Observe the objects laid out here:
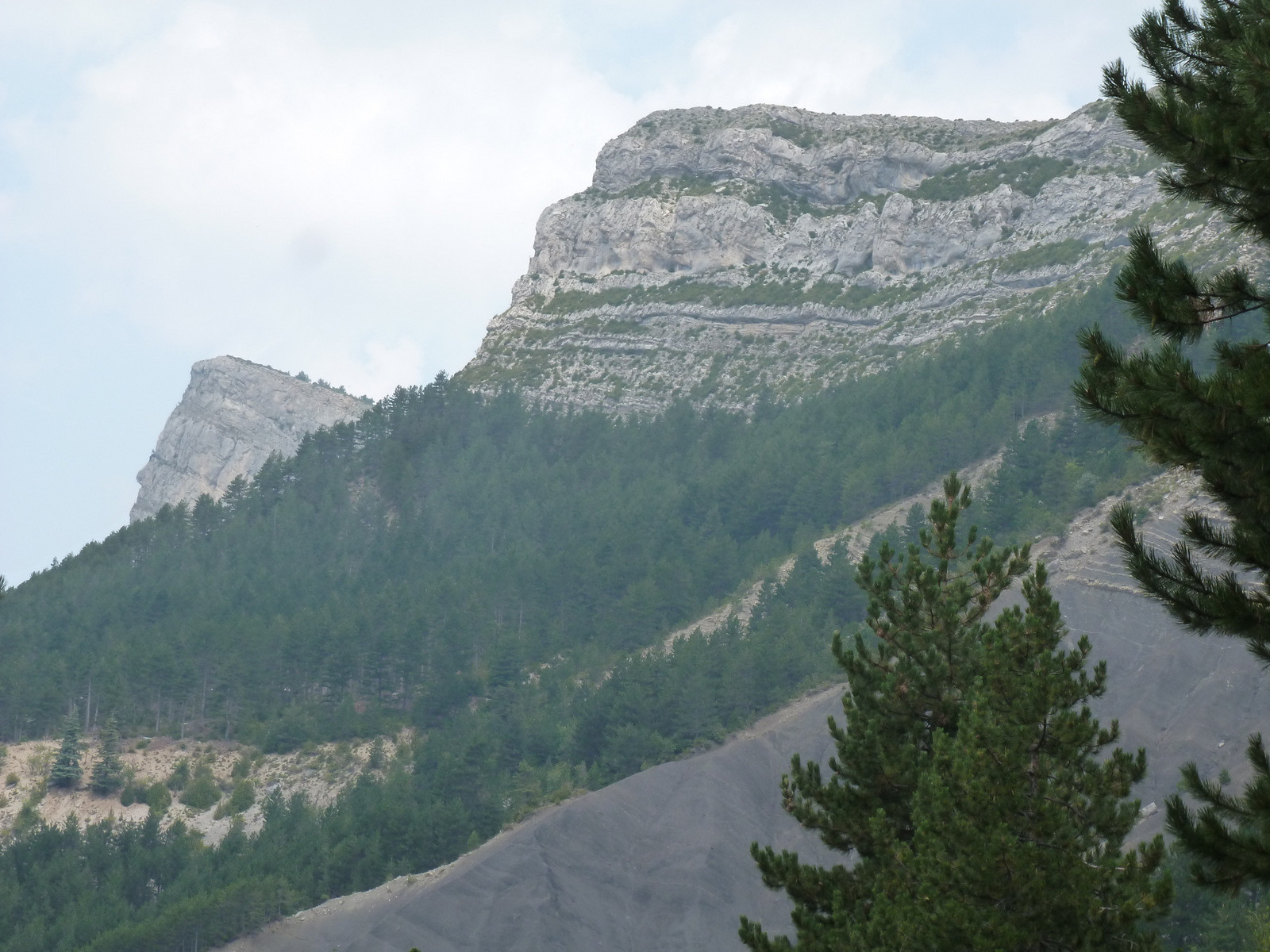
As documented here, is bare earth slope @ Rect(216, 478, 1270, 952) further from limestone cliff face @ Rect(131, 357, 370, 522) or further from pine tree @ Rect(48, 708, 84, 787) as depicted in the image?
limestone cliff face @ Rect(131, 357, 370, 522)

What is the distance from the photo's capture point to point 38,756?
7400 cm

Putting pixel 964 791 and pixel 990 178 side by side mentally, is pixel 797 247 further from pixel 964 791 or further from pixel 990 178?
pixel 964 791

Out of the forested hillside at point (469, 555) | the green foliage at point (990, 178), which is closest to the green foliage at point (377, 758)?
the forested hillside at point (469, 555)

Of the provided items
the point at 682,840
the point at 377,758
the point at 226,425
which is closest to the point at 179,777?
the point at 377,758

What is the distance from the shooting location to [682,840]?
5262 cm

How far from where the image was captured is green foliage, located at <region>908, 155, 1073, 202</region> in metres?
122

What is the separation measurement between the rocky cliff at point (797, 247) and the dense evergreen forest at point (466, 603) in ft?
32.9

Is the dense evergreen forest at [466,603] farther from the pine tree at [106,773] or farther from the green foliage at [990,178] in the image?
the green foliage at [990,178]

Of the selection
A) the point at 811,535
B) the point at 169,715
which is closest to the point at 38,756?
the point at 169,715

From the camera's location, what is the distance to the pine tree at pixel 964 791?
49.1ft

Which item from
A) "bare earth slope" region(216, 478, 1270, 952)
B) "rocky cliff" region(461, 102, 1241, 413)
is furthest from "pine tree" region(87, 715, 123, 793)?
"rocky cliff" region(461, 102, 1241, 413)

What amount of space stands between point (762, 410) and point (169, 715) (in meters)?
51.9

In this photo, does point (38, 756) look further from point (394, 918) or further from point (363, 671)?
point (394, 918)

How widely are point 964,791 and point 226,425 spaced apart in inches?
6967
